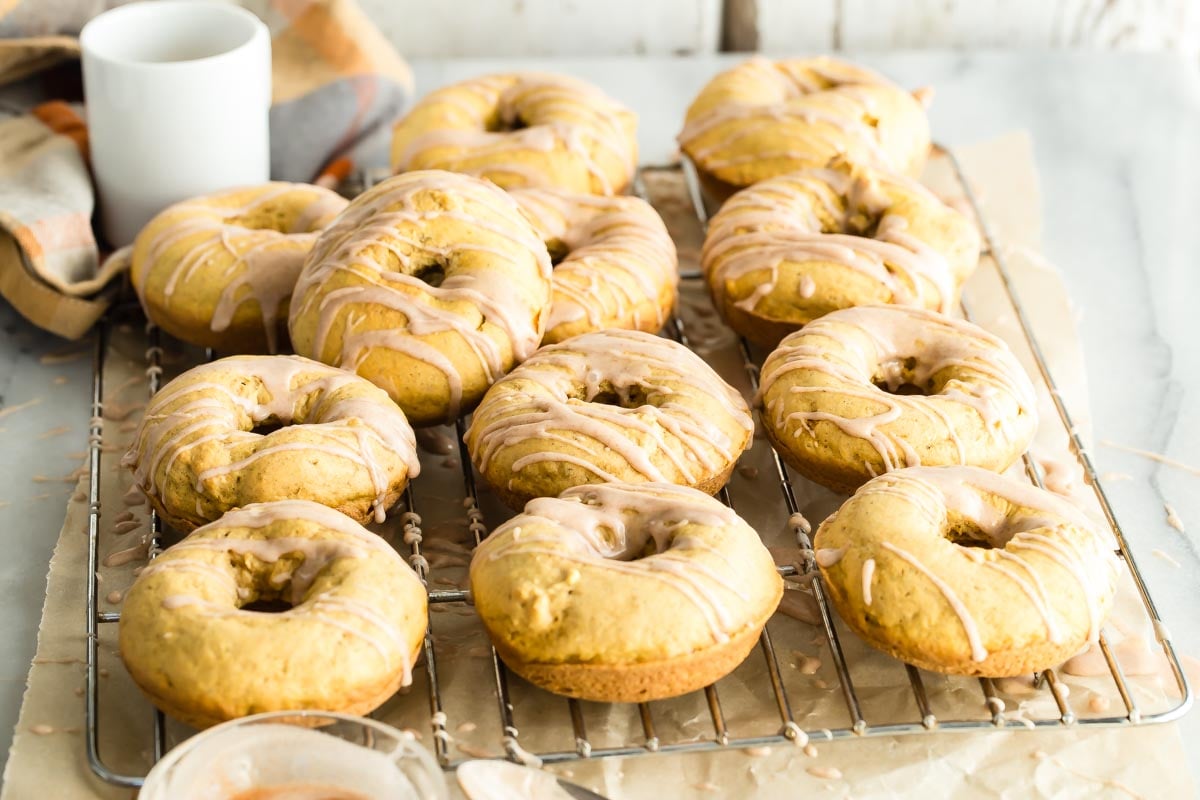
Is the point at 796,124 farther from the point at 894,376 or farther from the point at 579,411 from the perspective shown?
the point at 579,411

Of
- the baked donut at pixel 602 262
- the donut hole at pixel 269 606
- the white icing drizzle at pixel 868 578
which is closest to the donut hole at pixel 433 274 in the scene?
the baked donut at pixel 602 262

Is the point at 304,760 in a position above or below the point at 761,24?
above

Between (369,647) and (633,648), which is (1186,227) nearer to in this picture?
(633,648)

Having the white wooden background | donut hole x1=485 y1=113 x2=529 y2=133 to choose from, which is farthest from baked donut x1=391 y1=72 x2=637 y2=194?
the white wooden background

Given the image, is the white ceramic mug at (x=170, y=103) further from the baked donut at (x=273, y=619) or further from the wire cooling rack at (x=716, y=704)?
the baked donut at (x=273, y=619)

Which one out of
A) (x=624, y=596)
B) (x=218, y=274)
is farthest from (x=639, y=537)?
(x=218, y=274)

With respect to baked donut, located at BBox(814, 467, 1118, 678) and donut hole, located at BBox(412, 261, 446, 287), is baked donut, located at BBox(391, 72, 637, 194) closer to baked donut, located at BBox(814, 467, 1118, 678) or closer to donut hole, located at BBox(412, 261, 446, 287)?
donut hole, located at BBox(412, 261, 446, 287)
